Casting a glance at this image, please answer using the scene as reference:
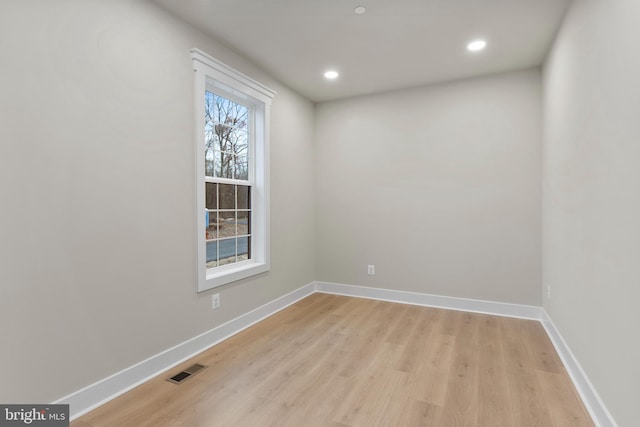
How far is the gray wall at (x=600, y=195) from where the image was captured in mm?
1383

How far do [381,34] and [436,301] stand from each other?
116 inches

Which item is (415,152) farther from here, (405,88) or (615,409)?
(615,409)

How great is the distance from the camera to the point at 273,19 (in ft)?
8.11

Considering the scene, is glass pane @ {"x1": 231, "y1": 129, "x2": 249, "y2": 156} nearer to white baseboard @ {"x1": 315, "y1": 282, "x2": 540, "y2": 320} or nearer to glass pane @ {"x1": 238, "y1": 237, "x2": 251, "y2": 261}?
glass pane @ {"x1": 238, "y1": 237, "x2": 251, "y2": 261}

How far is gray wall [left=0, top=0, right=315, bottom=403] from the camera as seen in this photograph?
161 cm

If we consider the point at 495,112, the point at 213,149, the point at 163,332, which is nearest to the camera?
the point at 163,332

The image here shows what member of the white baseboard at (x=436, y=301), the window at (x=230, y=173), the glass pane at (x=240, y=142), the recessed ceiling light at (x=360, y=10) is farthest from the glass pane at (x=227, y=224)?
the recessed ceiling light at (x=360, y=10)

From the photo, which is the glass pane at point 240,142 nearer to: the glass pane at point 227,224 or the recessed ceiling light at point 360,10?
the glass pane at point 227,224

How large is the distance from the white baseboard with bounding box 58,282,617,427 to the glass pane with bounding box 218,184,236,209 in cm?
111

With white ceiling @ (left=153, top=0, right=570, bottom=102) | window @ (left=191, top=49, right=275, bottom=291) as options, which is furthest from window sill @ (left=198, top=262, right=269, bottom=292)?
white ceiling @ (left=153, top=0, right=570, bottom=102)

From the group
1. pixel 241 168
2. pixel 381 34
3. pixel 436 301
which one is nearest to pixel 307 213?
pixel 241 168

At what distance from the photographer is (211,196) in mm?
2932

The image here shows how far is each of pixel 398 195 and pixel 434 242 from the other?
72 centimetres

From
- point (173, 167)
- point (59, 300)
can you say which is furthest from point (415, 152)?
point (59, 300)
